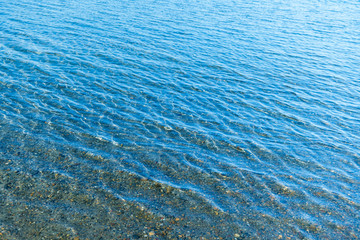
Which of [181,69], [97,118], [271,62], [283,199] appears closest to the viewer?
[283,199]

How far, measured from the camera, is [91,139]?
15.8m

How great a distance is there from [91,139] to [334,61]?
25.6 meters

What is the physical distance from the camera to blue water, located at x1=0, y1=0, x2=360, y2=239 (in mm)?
11570

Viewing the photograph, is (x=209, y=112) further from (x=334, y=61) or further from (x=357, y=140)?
(x=334, y=61)

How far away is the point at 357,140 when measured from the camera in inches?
719

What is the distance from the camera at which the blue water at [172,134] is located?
1157 cm

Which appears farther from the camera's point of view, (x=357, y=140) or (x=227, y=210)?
(x=357, y=140)

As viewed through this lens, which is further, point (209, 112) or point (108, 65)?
point (108, 65)

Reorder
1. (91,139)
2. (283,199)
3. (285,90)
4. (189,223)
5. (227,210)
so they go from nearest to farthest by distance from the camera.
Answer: (189,223), (227,210), (283,199), (91,139), (285,90)

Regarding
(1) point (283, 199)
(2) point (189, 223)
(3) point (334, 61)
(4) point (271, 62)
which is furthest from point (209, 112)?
(3) point (334, 61)

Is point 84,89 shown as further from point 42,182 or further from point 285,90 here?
point 285,90

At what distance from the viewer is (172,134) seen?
17109mm

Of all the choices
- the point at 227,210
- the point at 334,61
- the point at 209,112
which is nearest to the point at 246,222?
the point at 227,210

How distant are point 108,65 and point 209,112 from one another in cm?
1004
